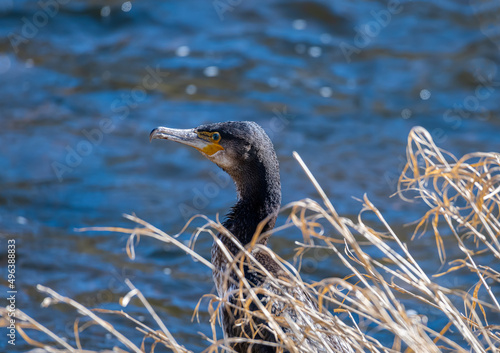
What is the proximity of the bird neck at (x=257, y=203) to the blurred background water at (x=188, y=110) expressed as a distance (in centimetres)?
147

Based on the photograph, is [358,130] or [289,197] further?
[358,130]

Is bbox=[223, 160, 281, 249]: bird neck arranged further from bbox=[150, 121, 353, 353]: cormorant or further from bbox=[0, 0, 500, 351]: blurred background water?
bbox=[0, 0, 500, 351]: blurred background water

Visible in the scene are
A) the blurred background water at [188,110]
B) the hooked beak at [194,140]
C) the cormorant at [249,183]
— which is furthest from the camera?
the blurred background water at [188,110]

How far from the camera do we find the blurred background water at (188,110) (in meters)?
5.98

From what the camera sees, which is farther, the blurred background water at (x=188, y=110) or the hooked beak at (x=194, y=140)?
the blurred background water at (x=188, y=110)

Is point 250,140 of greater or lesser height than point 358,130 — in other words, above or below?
above

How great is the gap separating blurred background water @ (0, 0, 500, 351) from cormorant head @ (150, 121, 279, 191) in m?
1.59

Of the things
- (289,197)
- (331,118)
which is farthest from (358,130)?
(289,197)

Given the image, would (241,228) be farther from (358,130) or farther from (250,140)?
(358,130)

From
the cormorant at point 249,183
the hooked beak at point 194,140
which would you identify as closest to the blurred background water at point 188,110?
the cormorant at point 249,183

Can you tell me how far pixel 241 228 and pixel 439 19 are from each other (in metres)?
6.48

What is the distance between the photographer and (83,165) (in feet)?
23.7

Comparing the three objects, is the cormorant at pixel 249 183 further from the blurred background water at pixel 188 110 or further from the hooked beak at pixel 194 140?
the blurred background water at pixel 188 110

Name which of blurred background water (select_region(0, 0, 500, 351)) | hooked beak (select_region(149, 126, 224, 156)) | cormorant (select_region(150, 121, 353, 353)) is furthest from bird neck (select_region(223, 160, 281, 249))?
blurred background water (select_region(0, 0, 500, 351))
